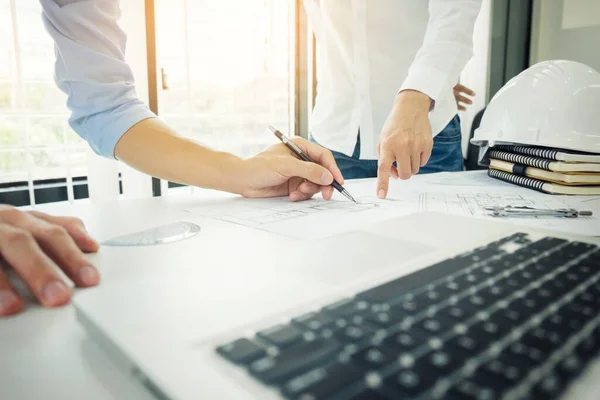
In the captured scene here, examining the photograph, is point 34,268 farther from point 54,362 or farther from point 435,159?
point 435,159

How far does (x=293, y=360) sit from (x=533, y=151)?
2.74ft

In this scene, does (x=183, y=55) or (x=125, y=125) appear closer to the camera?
(x=125, y=125)

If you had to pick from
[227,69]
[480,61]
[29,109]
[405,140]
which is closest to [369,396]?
[405,140]

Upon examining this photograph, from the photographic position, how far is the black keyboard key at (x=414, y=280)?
0.92 ft

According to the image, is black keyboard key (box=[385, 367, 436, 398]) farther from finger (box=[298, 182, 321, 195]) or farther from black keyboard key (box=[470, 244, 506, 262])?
finger (box=[298, 182, 321, 195])


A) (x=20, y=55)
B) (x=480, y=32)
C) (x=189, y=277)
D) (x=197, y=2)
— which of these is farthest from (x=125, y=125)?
(x=480, y=32)

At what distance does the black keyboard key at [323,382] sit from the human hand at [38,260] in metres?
0.22

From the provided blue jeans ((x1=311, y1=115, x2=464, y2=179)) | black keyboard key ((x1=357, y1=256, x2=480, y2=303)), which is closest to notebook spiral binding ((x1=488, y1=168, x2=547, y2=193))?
blue jeans ((x1=311, y1=115, x2=464, y2=179))

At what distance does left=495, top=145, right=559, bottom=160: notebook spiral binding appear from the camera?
83 cm

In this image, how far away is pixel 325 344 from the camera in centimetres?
22

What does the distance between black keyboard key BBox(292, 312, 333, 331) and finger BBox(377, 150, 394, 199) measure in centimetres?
53

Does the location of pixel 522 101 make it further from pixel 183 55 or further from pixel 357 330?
pixel 183 55

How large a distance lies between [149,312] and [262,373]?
0.12 metres

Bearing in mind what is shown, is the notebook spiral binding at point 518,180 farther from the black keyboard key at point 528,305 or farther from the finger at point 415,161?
the black keyboard key at point 528,305
